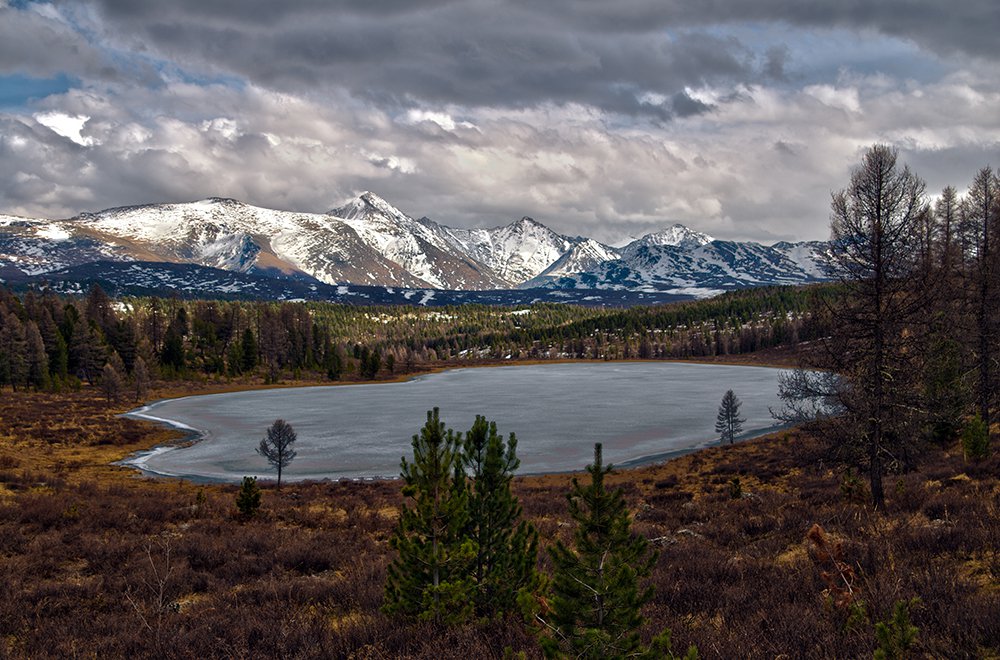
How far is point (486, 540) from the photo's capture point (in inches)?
353

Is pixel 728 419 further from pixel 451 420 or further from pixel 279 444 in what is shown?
pixel 279 444

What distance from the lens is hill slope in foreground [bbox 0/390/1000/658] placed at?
747cm

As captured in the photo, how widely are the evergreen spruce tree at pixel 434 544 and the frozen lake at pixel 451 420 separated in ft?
114

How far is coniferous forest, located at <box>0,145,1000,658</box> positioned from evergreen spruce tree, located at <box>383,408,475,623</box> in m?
0.04

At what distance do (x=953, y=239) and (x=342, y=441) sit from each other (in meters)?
51.5

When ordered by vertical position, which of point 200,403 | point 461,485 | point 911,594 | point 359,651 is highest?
point 461,485

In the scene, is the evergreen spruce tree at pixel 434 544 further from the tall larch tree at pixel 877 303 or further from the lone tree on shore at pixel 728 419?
the lone tree on shore at pixel 728 419

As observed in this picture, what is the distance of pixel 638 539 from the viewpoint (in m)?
6.29

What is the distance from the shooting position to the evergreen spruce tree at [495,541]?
8781mm

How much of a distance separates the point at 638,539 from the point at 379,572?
29.1 feet

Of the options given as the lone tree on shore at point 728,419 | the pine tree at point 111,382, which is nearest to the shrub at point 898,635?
the lone tree on shore at point 728,419

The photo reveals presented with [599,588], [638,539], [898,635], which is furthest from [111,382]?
[898,635]

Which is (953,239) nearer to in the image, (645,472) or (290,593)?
(645,472)

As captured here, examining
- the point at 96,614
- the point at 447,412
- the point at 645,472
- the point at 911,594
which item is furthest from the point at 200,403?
the point at 911,594
